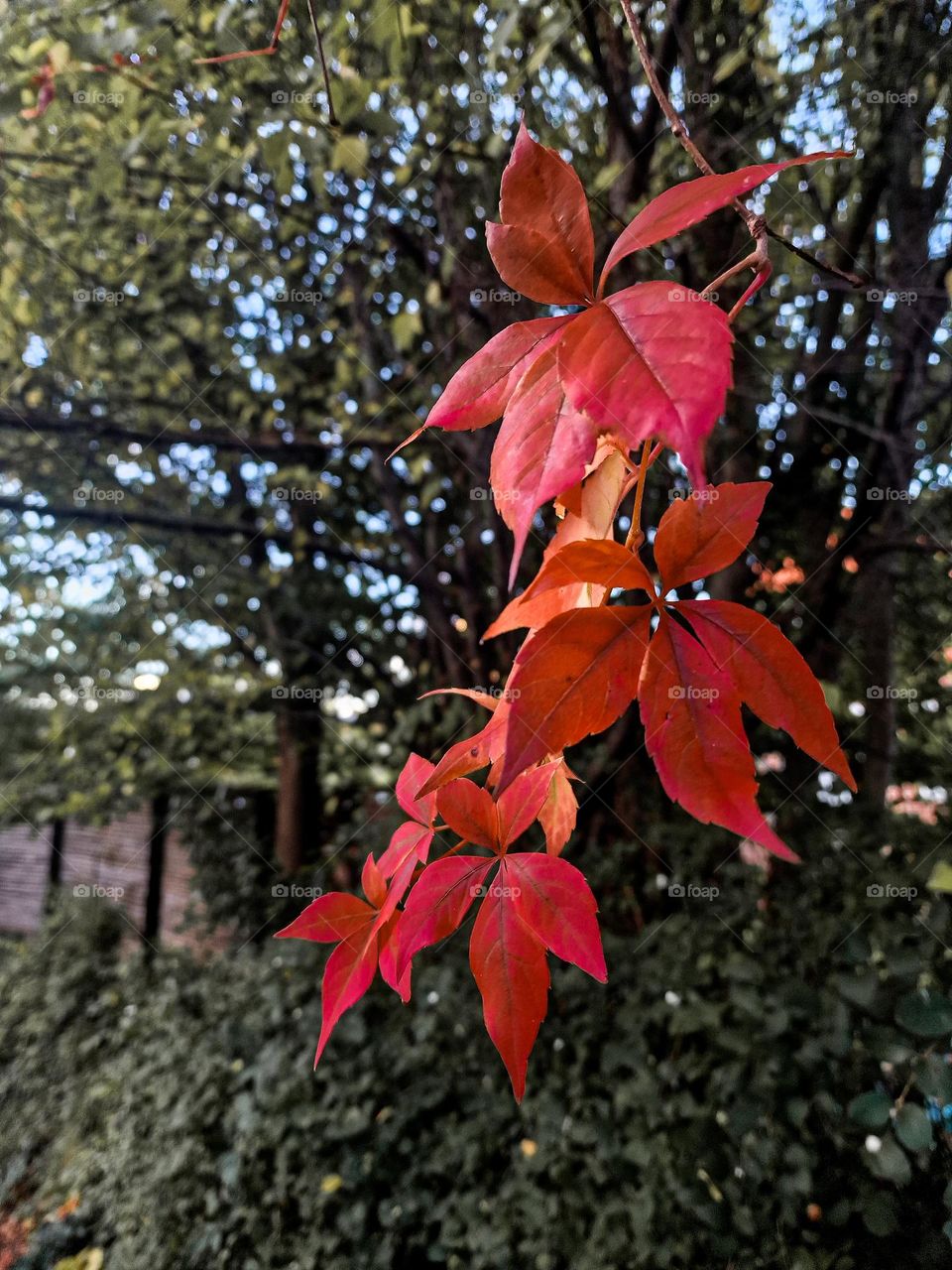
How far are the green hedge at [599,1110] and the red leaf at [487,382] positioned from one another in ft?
3.55

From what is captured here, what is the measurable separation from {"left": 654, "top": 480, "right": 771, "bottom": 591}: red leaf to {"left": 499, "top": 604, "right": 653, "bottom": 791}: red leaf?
0.06 meters

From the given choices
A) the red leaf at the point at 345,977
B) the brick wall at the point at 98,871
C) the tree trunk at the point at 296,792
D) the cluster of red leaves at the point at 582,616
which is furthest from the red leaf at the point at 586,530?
the brick wall at the point at 98,871

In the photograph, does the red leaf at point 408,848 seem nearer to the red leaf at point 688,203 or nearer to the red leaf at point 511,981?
the red leaf at point 511,981

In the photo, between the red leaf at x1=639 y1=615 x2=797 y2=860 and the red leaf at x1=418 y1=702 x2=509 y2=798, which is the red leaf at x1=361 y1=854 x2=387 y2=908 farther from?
the red leaf at x1=639 y1=615 x2=797 y2=860

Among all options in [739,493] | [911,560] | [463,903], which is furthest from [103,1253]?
[911,560]

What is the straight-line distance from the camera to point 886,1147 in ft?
3.79

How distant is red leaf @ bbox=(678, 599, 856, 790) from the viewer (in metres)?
0.42

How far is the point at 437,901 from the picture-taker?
1.59 ft

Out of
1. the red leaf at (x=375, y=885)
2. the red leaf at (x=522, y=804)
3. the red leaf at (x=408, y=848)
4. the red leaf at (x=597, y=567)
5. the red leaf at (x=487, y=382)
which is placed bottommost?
the red leaf at (x=375, y=885)

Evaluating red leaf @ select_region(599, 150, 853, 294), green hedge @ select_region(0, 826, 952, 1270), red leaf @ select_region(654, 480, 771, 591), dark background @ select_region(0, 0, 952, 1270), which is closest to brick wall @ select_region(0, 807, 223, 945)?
dark background @ select_region(0, 0, 952, 1270)

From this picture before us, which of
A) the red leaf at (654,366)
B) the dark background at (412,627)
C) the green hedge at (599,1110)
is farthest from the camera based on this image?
the dark background at (412,627)

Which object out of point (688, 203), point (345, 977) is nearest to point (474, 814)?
point (345, 977)

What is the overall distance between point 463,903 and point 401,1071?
1.54 meters

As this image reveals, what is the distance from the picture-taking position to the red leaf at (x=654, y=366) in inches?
11.6
